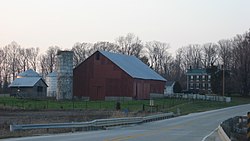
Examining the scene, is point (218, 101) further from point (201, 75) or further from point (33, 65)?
point (33, 65)

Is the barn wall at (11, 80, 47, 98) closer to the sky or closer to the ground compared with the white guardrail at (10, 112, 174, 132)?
closer to the sky

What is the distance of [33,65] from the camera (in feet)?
509

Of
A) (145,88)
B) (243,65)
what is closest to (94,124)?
(145,88)

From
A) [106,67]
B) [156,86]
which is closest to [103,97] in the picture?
Answer: [106,67]

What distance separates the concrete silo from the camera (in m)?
84.0

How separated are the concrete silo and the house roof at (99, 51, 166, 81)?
720cm

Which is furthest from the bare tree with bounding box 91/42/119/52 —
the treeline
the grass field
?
the grass field

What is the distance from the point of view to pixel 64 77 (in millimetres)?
85000

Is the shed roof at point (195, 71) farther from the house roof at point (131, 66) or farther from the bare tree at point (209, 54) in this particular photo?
the house roof at point (131, 66)

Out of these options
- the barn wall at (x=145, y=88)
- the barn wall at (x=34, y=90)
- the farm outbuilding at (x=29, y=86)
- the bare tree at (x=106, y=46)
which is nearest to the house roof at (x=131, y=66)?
the barn wall at (x=145, y=88)

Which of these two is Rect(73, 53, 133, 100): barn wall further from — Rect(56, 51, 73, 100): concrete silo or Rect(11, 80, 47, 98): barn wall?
Rect(11, 80, 47, 98): barn wall

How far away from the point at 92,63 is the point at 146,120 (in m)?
44.2

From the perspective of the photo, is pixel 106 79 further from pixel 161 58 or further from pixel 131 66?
pixel 161 58

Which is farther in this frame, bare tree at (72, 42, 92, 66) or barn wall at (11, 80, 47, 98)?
bare tree at (72, 42, 92, 66)
